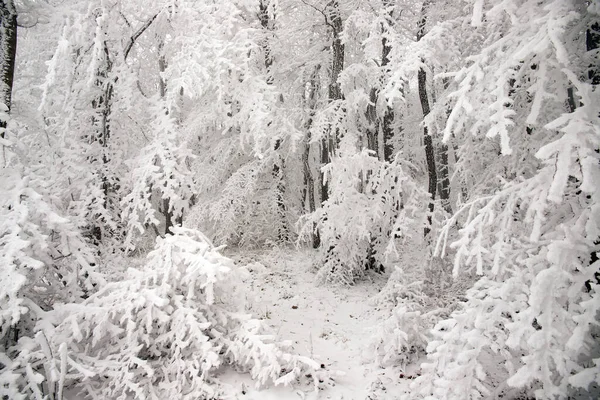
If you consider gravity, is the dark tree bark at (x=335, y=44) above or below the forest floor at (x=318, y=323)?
above

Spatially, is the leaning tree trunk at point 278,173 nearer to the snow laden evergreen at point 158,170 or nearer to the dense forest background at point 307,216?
the dense forest background at point 307,216

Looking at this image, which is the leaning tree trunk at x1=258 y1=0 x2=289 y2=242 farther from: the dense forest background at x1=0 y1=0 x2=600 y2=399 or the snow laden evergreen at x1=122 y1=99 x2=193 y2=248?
the snow laden evergreen at x1=122 y1=99 x2=193 y2=248

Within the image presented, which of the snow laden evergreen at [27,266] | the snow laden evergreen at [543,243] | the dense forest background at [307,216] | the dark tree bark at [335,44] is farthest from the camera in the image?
the dark tree bark at [335,44]

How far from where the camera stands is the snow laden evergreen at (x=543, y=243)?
2.72 meters

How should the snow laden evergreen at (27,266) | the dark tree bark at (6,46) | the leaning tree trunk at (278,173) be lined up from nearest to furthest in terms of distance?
the snow laden evergreen at (27,266)
the dark tree bark at (6,46)
the leaning tree trunk at (278,173)

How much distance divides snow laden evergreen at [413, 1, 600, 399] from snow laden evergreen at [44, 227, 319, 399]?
7.53ft

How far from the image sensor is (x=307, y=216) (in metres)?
9.28

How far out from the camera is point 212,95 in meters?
11.3

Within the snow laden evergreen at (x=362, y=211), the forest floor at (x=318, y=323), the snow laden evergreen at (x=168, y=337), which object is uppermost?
the snow laden evergreen at (x=362, y=211)

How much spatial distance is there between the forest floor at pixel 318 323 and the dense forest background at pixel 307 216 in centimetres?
30

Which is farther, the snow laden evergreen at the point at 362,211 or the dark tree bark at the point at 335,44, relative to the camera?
the dark tree bark at the point at 335,44

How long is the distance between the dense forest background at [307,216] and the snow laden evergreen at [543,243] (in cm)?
2

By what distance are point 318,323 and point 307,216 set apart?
2.96m

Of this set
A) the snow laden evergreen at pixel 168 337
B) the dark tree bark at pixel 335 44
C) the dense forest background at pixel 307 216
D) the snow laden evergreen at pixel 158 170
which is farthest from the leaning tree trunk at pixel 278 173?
the snow laden evergreen at pixel 168 337
